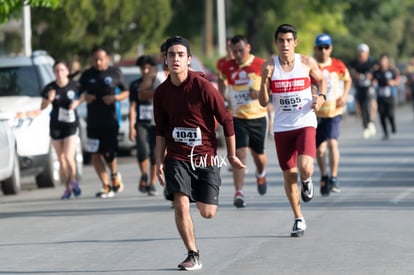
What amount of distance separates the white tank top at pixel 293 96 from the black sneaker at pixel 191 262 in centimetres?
282

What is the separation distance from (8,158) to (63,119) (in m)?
0.90

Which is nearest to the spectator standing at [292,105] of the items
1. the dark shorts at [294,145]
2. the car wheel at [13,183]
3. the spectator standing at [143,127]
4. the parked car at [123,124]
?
the dark shorts at [294,145]

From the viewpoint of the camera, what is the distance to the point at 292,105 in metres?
12.9

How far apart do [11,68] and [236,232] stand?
8.25 m

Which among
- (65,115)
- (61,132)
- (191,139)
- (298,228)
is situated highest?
(191,139)

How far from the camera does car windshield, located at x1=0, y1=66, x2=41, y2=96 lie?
19.9m

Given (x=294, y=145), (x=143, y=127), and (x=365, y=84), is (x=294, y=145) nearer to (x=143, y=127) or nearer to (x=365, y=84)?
(x=143, y=127)

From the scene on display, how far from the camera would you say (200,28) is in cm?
5803

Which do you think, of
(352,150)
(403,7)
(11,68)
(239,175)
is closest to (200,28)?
(403,7)

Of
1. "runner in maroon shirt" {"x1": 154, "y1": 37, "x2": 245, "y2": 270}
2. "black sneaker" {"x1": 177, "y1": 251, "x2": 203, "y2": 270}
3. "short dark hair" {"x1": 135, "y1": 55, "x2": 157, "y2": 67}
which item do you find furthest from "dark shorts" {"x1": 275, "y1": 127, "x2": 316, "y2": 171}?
"short dark hair" {"x1": 135, "y1": 55, "x2": 157, "y2": 67}

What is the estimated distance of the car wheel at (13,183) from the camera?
1839 cm

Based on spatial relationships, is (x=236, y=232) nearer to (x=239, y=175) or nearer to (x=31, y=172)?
(x=239, y=175)

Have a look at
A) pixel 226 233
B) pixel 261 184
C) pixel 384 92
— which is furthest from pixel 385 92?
pixel 226 233

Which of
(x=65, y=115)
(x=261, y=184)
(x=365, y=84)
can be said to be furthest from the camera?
(x=365, y=84)
